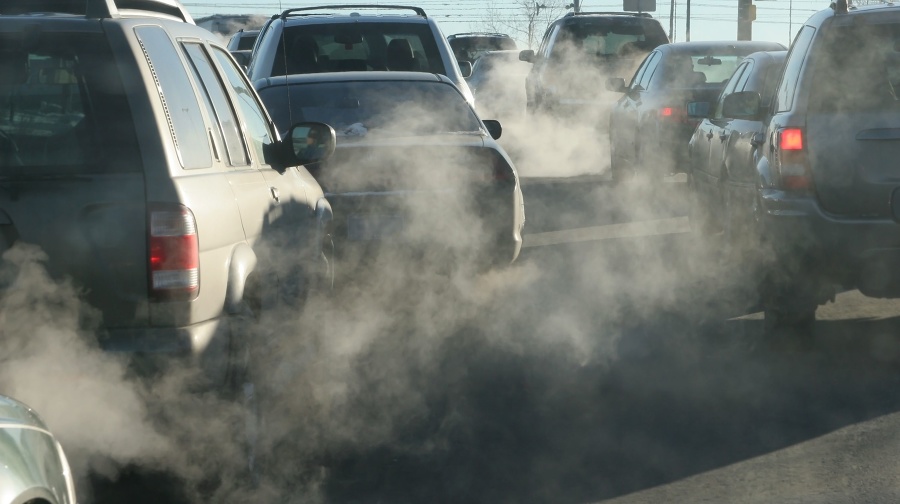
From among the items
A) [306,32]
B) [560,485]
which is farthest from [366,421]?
[306,32]

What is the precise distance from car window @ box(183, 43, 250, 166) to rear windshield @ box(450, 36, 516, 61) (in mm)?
33360

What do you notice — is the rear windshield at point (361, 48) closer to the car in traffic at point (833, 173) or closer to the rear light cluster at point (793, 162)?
the car in traffic at point (833, 173)

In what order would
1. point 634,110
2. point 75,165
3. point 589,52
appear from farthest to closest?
point 589,52 → point 634,110 → point 75,165

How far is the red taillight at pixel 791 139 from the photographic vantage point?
23.2ft

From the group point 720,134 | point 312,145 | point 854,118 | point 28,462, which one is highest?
point 28,462

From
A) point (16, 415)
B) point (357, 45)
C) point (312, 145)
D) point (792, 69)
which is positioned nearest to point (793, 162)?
point (792, 69)

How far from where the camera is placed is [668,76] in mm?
15570

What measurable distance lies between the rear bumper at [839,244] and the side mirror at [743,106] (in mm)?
1366

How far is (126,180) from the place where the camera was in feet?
14.2

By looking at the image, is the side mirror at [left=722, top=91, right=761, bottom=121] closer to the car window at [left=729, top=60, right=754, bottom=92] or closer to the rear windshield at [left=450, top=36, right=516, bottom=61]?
the car window at [left=729, top=60, right=754, bottom=92]

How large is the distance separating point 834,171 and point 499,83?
25.7 m

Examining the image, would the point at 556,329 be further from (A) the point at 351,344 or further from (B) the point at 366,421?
(B) the point at 366,421

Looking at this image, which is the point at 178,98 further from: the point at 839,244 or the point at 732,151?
the point at 732,151

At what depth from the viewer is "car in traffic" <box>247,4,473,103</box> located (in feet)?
42.5
